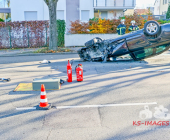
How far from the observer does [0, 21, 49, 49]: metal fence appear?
19656 millimetres

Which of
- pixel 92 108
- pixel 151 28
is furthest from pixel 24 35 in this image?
pixel 92 108

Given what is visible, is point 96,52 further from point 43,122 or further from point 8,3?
point 8,3

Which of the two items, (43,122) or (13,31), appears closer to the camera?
(43,122)

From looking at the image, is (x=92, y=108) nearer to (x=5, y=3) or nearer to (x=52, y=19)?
(x=52, y=19)

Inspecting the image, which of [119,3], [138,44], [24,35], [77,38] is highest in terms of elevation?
[119,3]

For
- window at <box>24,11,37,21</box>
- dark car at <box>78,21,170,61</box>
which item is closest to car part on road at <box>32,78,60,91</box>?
dark car at <box>78,21,170,61</box>

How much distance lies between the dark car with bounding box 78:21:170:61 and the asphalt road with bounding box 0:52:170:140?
166 cm

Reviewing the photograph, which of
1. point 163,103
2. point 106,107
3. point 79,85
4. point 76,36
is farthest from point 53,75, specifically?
point 76,36

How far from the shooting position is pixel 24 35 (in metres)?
19.8

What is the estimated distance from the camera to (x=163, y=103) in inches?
209

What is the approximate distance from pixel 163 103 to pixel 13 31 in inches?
667

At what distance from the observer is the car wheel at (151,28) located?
32.0 ft

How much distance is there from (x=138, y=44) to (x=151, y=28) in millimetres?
870

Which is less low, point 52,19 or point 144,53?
point 52,19
